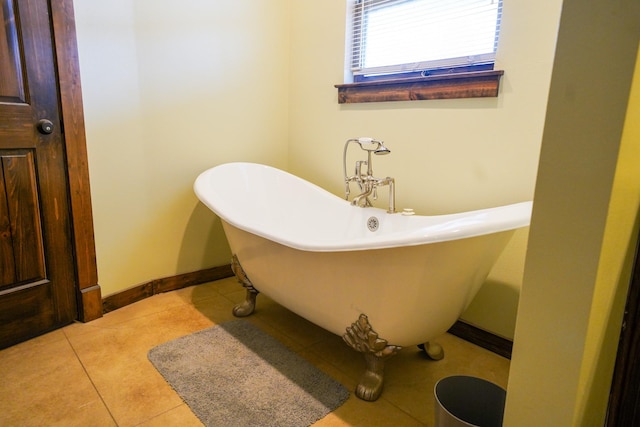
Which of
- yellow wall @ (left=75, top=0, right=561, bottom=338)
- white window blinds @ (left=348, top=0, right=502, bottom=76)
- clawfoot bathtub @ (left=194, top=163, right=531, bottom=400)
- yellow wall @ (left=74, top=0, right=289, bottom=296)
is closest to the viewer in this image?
clawfoot bathtub @ (left=194, top=163, right=531, bottom=400)

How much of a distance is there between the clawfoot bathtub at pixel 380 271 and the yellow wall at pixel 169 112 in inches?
17.1

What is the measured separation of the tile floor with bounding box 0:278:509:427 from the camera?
129 centimetres

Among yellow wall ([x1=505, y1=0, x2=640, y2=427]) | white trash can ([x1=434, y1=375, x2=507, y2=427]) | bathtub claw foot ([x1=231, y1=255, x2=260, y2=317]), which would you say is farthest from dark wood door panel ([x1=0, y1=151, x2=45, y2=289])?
yellow wall ([x1=505, y1=0, x2=640, y2=427])

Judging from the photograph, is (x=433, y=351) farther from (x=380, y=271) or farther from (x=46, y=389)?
(x=46, y=389)

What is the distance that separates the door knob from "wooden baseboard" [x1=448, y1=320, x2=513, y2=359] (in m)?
2.04

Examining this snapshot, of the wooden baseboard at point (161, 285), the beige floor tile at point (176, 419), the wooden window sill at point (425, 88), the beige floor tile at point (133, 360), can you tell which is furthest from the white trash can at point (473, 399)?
the wooden baseboard at point (161, 285)

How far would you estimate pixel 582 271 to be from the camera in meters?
0.68

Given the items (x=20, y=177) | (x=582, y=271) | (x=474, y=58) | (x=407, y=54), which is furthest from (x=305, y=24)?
(x=582, y=271)

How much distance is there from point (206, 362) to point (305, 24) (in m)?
2.06

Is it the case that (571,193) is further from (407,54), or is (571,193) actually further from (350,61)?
(350,61)

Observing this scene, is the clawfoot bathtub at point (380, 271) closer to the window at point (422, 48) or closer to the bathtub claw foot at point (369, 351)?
the bathtub claw foot at point (369, 351)

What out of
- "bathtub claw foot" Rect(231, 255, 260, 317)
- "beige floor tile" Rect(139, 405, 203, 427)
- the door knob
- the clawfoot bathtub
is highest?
the door knob

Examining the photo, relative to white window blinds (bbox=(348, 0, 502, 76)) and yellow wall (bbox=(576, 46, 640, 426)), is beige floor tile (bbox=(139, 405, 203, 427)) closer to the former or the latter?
yellow wall (bbox=(576, 46, 640, 426))

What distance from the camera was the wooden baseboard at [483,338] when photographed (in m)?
1.67
